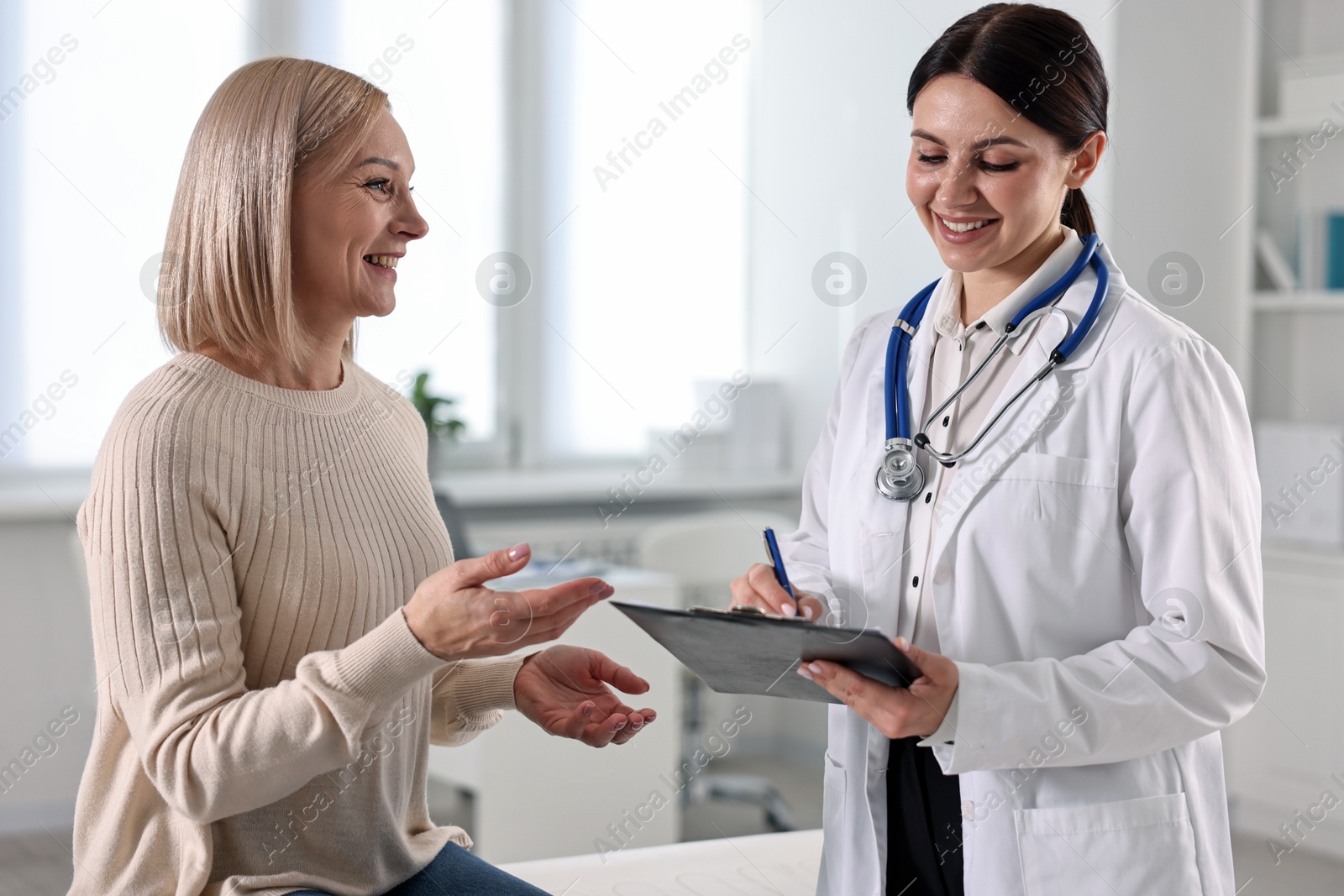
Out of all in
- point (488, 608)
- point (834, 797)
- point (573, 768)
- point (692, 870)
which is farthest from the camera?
point (573, 768)

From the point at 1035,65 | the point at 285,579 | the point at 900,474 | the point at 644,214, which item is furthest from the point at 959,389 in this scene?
the point at 644,214

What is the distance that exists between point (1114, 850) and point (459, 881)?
697 mm

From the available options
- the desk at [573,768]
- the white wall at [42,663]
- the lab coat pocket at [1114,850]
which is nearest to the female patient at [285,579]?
the lab coat pocket at [1114,850]

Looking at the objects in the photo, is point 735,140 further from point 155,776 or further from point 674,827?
point 155,776

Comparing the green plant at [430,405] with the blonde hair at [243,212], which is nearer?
the blonde hair at [243,212]

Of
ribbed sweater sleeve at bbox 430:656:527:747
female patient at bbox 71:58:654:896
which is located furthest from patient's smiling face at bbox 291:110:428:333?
ribbed sweater sleeve at bbox 430:656:527:747

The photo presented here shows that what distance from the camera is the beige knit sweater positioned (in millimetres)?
1098

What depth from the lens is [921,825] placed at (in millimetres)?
1368

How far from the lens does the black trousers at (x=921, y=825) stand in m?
1.34

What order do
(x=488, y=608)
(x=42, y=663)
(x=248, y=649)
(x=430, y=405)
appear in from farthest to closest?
(x=430, y=405), (x=42, y=663), (x=248, y=649), (x=488, y=608)

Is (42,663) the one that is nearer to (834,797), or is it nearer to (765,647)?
(834,797)

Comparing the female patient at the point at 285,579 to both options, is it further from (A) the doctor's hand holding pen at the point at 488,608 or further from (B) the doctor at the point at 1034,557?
(B) the doctor at the point at 1034,557

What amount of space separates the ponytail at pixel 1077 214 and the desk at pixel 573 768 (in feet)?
5.61

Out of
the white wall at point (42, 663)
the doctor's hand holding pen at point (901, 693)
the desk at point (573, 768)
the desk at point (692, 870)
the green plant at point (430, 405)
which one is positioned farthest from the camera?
the green plant at point (430, 405)
